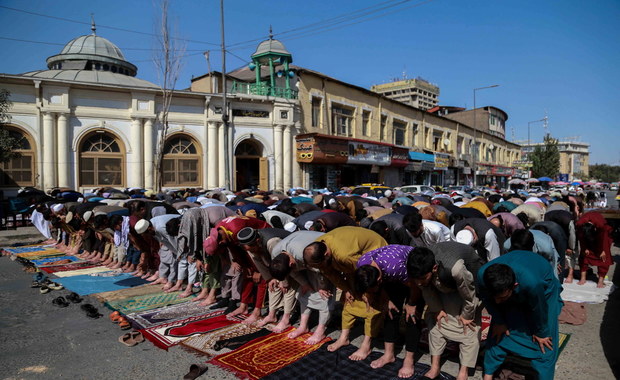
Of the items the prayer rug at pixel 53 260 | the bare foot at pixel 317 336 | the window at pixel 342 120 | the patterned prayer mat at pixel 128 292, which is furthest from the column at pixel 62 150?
the bare foot at pixel 317 336

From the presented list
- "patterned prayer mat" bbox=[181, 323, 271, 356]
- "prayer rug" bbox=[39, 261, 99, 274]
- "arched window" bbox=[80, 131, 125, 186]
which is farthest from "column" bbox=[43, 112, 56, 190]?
"patterned prayer mat" bbox=[181, 323, 271, 356]

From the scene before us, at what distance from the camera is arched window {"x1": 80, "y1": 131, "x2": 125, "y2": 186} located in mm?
18562

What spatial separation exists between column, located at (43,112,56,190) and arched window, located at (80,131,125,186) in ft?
4.00

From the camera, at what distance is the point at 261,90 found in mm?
22688

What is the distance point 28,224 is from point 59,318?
12694 mm

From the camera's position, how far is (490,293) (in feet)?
9.95

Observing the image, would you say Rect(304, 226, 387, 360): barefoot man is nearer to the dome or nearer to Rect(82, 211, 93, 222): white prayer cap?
Rect(82, 211, 93, 222): white prayer cap

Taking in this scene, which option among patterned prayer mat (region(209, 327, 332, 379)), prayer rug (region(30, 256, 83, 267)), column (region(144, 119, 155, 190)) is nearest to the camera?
patterned prayer mat (region(209, 327, 332, 379))

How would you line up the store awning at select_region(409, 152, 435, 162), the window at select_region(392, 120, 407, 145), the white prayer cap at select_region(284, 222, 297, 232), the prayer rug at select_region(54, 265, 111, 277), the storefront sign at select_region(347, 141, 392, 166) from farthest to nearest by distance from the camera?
the store awning at select_region(409, 152, 435, 162) → the window at select_region(392, 120, 407, 145) → the storefront sign at select_region(347, 141, 392, 166) → the prayer rug at select_region(54, 265, 111, 277) → the white prayer cap at select_region(284, 222, 297, 232)

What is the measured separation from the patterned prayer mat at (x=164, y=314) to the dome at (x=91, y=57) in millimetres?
22454

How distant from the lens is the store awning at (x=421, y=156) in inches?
1302

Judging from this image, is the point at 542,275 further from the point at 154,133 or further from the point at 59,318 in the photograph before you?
the point at 154,133

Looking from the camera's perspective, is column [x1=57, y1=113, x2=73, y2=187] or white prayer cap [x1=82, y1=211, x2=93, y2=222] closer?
white prayer cap [x1=82, y1=211, x2=93, y2=222]

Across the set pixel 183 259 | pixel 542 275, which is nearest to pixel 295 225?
pixel 183 259
